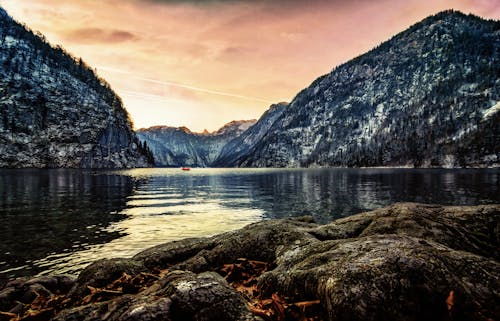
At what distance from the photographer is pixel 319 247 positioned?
7844mm

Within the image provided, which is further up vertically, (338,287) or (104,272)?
(338,287)

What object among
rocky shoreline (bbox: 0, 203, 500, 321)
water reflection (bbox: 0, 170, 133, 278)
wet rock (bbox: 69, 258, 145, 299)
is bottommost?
water reflection (bbox: 0, 170, 133, 278)

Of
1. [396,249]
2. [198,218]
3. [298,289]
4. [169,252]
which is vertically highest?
[396,249]

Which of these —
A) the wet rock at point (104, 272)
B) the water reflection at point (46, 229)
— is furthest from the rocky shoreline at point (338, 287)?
the water reflection at point (46, 229)

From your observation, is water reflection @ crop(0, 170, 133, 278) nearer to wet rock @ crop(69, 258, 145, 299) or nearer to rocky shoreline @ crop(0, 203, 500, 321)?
wet rock @ crop(69, 258, 145, 299)

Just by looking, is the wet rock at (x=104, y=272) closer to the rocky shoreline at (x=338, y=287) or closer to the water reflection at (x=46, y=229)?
the rocky shoreline at (x=338, y=287)

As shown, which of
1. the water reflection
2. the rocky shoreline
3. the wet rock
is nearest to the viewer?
the rocky shoreline

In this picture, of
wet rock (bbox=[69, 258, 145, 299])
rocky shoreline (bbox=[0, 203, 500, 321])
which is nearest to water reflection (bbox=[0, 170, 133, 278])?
wet rock (bbox=[69, 258, 145, 299])

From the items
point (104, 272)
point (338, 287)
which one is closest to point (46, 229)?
point (104, 272)

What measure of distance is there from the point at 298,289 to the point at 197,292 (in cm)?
227

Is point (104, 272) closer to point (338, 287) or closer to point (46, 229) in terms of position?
point (338, 287)

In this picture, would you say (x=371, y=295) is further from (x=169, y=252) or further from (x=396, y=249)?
(x=169, y=252)

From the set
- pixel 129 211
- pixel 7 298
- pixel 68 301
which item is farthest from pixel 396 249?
pixel 129 211

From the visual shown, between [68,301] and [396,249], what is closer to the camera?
[396,249]
